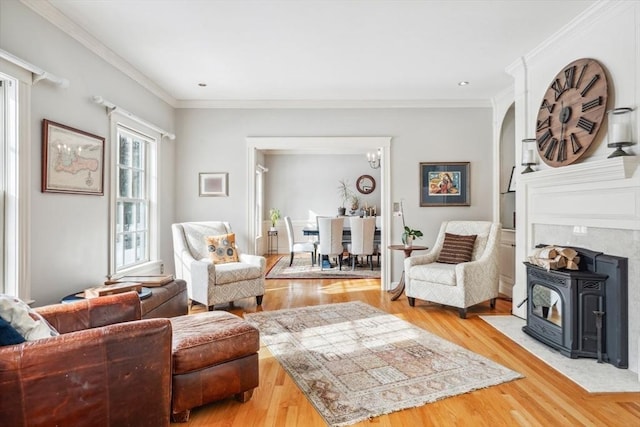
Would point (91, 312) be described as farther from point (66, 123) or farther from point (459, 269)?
point (459, 269)

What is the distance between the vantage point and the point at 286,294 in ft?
15.1

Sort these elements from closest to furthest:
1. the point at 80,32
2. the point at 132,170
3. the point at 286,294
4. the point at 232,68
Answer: the point at 80,32, the point at 232,68, the point at 132,170, the point at 286,294

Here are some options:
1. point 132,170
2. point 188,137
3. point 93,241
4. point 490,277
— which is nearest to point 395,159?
point 490,277

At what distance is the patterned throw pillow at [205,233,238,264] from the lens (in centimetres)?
409

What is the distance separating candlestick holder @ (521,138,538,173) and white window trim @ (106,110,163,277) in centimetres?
390

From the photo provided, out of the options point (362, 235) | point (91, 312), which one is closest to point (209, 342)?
point (91, 312)

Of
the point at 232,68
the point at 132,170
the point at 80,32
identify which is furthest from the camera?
the point at 132,170

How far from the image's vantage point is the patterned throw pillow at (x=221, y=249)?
4.09 metres

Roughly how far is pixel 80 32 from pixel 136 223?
6.43 feet

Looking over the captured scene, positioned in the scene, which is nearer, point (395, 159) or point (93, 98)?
point (93, 98)

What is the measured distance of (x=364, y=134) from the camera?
4.81m

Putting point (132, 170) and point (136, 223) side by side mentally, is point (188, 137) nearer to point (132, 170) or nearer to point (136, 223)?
point (132, 170)

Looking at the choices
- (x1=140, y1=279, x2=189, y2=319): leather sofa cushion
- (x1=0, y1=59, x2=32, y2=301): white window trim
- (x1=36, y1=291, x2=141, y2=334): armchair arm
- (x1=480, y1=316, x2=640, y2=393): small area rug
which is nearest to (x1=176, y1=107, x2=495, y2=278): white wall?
(x1=140, y1=279, x2=189, y2=319): leather sofa cushion

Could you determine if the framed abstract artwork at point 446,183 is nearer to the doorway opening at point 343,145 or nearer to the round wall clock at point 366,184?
the doorway opening at point 343,145
